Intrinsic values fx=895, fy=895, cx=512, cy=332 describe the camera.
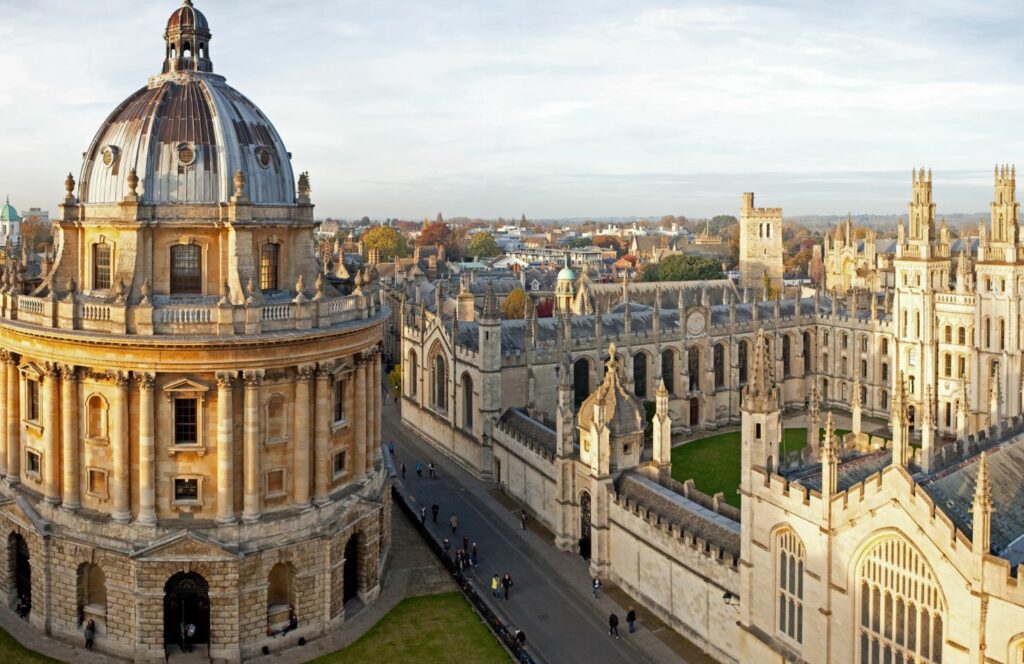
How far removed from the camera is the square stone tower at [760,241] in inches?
4879

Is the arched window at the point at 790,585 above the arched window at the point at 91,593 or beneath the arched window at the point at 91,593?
above

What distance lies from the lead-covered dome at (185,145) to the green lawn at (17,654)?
1734 centimetres

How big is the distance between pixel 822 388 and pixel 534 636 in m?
48.4

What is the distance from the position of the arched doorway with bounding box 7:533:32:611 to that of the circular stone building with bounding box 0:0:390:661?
74 mm

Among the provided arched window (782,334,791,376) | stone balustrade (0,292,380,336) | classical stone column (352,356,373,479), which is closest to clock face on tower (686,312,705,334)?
arched window (782,334,791,376)

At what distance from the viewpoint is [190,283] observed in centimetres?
3541

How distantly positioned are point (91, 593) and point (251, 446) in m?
8.95

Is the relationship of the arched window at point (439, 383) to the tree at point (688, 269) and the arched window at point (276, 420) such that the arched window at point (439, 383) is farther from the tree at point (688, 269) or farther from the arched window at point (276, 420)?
the tree at point (688, 269)

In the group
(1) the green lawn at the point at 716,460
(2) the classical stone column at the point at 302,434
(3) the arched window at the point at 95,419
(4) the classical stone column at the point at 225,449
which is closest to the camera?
(4) the classical stone column at the point at 225,449

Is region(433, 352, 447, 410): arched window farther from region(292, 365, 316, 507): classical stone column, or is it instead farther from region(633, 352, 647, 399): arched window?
region(292, 365, 316, 507): classical stone column

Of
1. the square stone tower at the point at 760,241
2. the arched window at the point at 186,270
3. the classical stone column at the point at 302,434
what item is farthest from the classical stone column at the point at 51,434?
the square stone tower at the point at 760,241

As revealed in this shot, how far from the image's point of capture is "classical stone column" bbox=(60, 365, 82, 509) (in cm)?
3366

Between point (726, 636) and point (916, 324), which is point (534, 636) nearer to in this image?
point (726, 636)

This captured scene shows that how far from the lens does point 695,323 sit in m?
67.9
